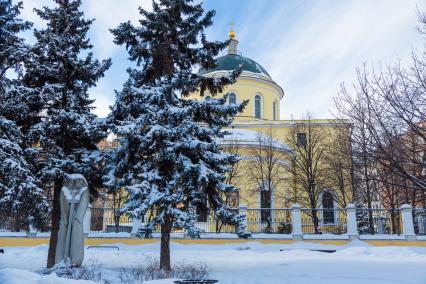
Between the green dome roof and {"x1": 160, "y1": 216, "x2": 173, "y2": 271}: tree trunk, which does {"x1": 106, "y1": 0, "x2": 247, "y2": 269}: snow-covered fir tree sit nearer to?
{"x1": 160, "y1": 216, "x2": 173, "y2": 271}: tree trunk

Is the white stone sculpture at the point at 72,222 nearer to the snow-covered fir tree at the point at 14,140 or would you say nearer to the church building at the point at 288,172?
the snow-covered fir tree at the point at 14,140

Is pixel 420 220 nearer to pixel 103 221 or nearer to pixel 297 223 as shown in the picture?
pixel 297 223

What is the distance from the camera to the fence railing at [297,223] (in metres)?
18.2

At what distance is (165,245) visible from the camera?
1128 cm

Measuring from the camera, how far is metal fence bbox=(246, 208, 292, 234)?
762 inches

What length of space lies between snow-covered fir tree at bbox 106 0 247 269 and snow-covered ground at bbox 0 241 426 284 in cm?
157

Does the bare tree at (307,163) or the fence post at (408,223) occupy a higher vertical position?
the bare tree at (307,163)

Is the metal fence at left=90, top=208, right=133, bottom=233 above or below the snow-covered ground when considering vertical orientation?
above

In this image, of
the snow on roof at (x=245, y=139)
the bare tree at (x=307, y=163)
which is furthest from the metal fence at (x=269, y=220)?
the snow on roof at (x=245, y=139)

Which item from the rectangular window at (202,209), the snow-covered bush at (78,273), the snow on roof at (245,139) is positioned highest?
the snow on roof at (245,139)

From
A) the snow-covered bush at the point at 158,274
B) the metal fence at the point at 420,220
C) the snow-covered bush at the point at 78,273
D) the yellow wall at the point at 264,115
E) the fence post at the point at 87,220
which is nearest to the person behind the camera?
the snow-covered bush at the point at 78,273

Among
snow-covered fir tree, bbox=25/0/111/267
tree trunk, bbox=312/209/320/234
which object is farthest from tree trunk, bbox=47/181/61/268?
tree trunk, bbox=312/209/320/234

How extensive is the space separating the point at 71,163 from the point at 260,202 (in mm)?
16707

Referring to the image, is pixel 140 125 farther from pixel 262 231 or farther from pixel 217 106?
pixel 262 231
